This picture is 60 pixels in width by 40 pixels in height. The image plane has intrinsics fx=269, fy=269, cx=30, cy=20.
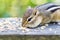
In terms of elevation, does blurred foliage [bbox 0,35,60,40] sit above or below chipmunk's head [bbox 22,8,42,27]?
below

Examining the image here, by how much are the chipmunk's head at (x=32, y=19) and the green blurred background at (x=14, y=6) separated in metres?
0.64

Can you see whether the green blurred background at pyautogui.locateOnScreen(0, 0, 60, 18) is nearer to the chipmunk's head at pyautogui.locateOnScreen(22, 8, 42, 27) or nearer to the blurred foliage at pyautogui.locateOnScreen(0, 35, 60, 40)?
the chipmunk's head at pyautogui.locateOnScreen(22, 8, 42, 27)

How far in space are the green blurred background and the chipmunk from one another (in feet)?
1.80

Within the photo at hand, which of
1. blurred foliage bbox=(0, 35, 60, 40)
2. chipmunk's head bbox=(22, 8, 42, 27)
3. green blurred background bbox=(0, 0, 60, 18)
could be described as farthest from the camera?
green blurred background bbox=(0, 0, 60, 18)

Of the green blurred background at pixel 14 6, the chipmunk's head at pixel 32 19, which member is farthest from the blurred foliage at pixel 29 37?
the green blurred background at pixel 14 6

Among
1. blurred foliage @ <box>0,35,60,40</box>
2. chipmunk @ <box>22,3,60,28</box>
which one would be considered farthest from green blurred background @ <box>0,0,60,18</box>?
blurred foliage @ <box>0,35,60,40</box>

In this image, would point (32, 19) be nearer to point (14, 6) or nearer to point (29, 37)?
point (29, 37)

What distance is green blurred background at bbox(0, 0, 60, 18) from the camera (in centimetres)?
191

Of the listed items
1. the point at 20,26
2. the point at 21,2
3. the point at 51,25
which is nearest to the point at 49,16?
the point at 51,25

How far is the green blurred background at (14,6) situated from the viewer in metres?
1.91

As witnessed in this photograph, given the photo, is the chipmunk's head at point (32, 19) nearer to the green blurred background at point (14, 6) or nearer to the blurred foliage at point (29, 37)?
the blurred foliage at point (29, 37)

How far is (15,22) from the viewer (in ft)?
4.52

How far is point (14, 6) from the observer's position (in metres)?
1.94

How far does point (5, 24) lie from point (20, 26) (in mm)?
93
